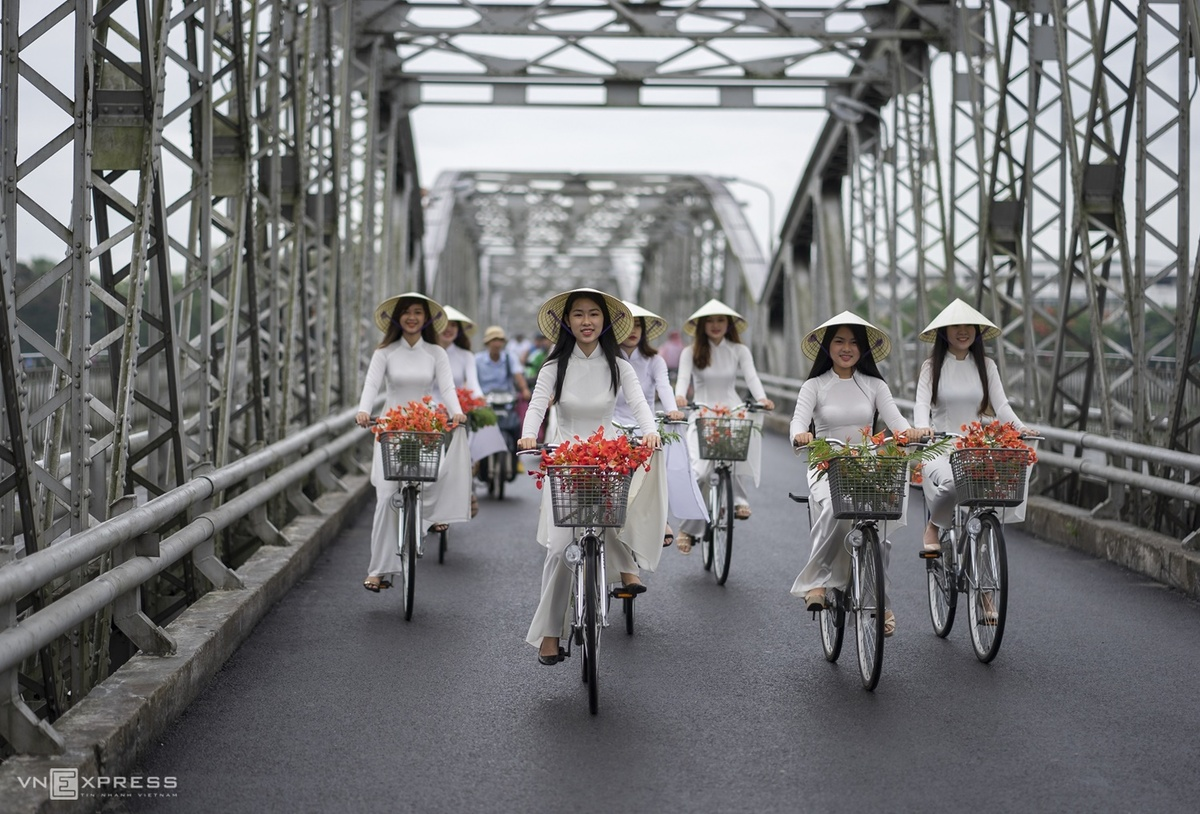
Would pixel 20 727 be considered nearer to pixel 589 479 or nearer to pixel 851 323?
pixel 589 479

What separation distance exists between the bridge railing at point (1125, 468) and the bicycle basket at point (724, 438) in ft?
7.03

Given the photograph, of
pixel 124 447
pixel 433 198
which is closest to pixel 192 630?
pixel 124 447

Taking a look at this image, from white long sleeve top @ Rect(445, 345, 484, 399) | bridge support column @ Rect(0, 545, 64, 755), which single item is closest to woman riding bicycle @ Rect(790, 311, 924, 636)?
bridge support column @ Rect(0, 545, 64, 755)

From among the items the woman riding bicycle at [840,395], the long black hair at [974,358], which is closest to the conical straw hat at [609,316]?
the woman riding bicycle at [840,395]

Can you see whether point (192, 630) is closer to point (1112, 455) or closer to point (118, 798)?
point (118, 798)

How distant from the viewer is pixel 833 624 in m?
7.28

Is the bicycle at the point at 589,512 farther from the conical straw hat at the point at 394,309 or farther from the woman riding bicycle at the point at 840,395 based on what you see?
the conical straw hat at the point at 394,309

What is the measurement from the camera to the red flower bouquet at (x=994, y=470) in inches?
281

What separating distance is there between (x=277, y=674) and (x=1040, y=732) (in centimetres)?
336

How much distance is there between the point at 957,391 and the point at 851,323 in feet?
3.15

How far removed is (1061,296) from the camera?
41.1 ft

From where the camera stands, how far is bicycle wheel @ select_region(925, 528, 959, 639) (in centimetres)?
782


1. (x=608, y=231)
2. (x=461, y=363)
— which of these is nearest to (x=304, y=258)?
(x=461, y=363)

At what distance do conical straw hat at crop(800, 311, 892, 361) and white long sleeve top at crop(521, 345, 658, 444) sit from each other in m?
1.07
